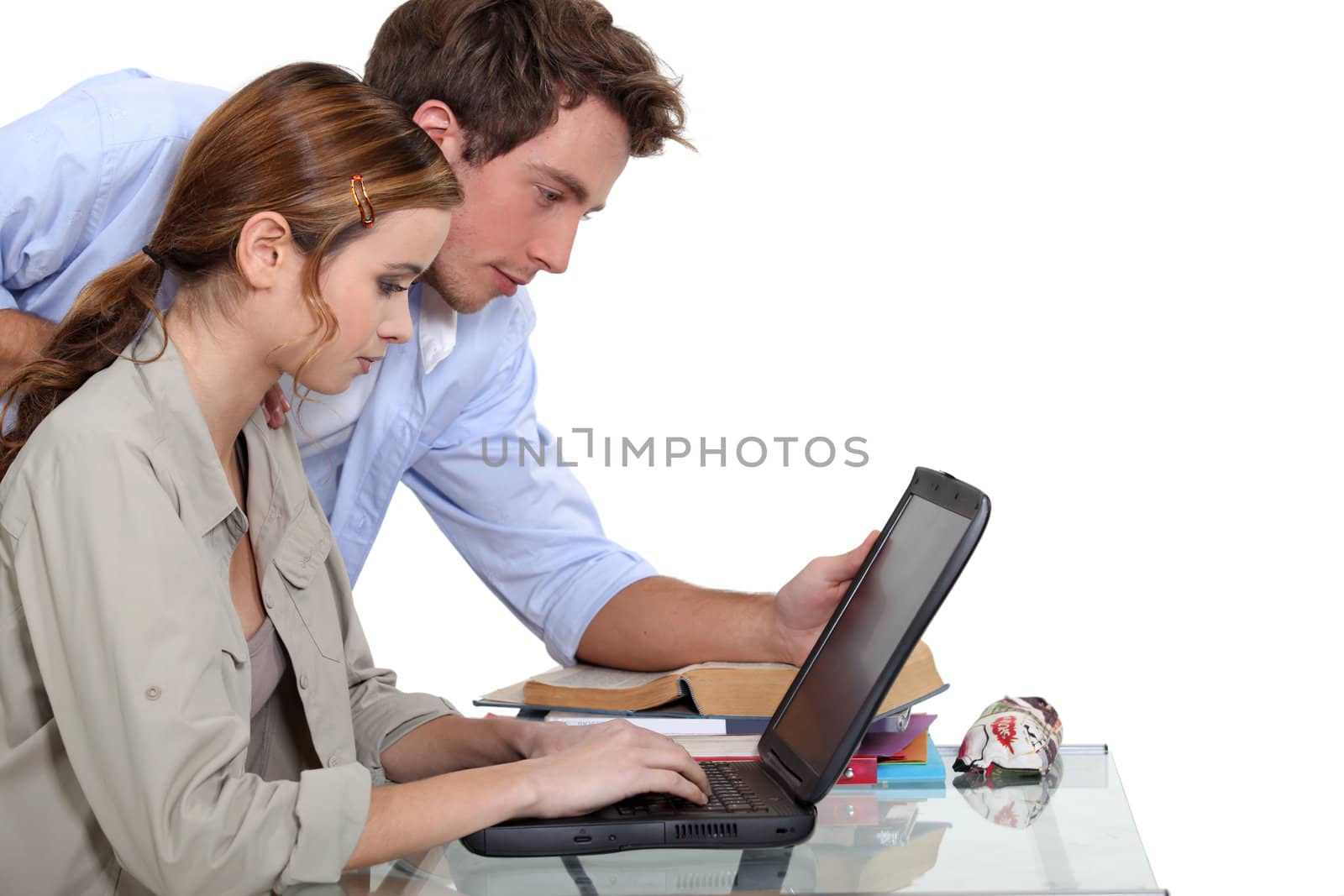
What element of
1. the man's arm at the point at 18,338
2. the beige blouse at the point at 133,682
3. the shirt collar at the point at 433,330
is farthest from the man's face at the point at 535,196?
the beige blouse at the point at 133,682

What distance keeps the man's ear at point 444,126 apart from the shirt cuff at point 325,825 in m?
0.98

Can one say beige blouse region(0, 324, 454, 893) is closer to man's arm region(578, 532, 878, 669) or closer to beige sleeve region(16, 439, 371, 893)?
beige sleeve region(16, 439, 371, 893)

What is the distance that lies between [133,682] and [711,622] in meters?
0.87

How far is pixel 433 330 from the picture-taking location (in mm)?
2123

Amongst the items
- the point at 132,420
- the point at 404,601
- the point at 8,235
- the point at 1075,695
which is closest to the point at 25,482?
the point at 132,420

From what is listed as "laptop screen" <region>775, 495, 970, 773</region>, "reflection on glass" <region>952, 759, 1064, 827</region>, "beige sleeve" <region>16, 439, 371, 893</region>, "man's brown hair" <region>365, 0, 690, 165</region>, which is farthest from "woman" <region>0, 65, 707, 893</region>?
"man's brown hair" <region>365, 0, 690, 165</region>

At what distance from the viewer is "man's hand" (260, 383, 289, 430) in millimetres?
1633

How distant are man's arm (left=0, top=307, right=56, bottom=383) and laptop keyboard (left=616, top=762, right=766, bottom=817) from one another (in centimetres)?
86

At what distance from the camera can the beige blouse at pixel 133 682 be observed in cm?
120

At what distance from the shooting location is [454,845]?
134cm

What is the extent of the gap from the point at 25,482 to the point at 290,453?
422 millimetres

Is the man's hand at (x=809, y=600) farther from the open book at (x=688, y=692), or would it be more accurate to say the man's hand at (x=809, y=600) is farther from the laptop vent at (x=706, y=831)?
the laptop vent at (x=706, y=831)

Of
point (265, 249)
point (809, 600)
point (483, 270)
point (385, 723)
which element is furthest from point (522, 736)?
point (483, 270)

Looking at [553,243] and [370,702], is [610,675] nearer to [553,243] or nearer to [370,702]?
[370,702]
